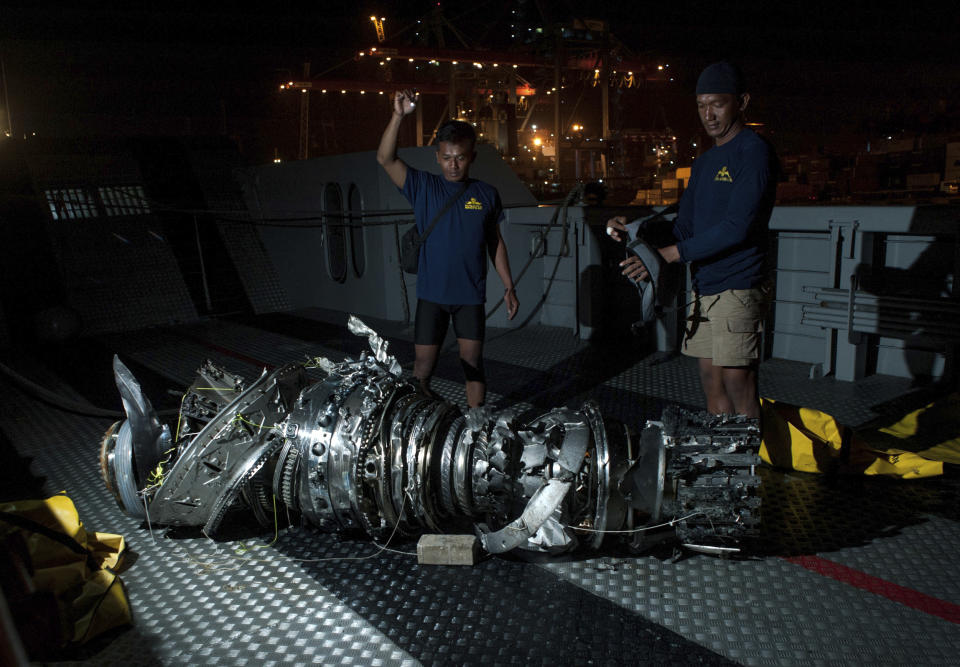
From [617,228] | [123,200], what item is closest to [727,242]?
[617,228]

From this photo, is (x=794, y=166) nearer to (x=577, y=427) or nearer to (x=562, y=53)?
(x=562, y=53)

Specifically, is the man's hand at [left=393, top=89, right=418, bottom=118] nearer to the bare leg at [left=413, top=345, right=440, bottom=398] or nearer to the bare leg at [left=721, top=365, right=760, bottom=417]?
the bare leg at [left=413, top=345, right=440, bottom=398]

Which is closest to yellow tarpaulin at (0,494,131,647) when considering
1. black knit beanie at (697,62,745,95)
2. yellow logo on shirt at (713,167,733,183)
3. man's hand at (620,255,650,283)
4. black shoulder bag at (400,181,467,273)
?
black shoulder bag at (400,181,467,273)

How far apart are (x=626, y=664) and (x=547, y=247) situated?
208 inches

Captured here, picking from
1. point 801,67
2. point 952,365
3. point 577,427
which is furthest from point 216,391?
point 801,67

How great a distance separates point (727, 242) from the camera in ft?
8.86

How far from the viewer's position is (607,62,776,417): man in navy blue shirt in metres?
2.70

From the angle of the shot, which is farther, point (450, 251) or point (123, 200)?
point (123, 200)

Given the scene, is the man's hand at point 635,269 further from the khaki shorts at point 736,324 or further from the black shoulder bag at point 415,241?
the black shoulder bag at point 415,241

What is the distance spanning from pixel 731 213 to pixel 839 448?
1.47 metres

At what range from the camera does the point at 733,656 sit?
201 cm

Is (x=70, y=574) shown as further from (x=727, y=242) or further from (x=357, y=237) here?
(x=357, y=237)

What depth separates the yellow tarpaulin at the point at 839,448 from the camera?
3230 millimetres

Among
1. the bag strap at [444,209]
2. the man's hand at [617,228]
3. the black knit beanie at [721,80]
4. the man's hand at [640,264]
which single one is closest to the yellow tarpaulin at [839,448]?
the man's hand at [640,264]
